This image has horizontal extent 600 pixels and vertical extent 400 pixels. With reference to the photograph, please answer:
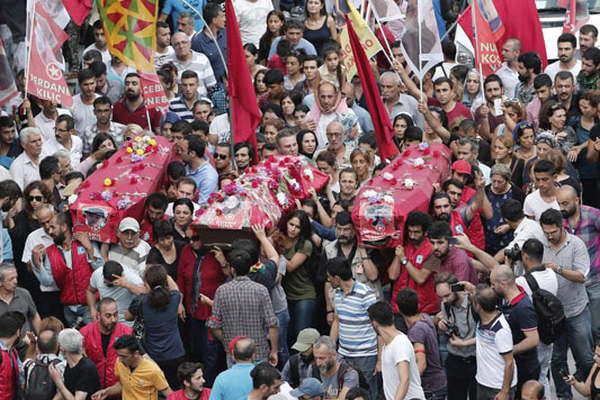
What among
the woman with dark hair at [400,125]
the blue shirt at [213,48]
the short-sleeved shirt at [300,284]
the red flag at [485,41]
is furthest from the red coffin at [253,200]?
the blue shirt at [213,48]

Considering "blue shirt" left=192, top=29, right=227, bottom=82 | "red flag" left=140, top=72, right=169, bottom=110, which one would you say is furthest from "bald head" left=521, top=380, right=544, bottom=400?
"blue shirt" left=192, top=29, right=227, bottom=82

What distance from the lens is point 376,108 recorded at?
62.2 ft

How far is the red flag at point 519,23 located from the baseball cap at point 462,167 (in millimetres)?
4511

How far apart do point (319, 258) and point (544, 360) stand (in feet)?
8.12

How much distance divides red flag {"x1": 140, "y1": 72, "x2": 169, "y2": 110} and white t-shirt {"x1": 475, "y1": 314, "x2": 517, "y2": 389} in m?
6.33

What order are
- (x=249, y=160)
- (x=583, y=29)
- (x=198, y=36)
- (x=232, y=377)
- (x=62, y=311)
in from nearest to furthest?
(x=232, y=377) < (x=62, y=311) < (x=249, y=160) < (x=583, y=29) < (x=198, y=36)

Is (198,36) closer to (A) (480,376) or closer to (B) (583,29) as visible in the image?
(B) (583,29)

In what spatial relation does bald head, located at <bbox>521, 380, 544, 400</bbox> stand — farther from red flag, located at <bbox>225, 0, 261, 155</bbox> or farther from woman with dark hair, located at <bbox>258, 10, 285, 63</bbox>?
woman with dark hair, located at <bbox>258, 10, 285, 63</bbox>

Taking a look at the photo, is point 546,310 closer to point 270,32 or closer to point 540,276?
point 540,276

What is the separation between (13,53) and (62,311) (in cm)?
561

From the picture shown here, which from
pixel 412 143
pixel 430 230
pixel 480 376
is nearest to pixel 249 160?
pixel 412 143

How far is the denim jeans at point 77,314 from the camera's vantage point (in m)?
16.7

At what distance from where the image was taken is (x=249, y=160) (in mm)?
18375

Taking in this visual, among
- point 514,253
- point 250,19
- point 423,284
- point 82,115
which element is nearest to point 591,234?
point 514,253
